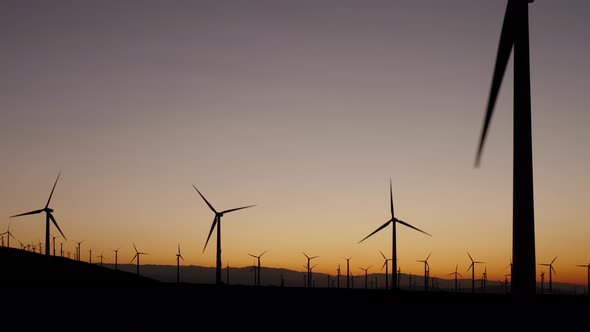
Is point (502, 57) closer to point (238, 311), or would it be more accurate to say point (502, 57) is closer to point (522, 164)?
point (522, 164)

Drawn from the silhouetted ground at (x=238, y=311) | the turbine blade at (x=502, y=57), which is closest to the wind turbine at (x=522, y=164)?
the turbine blade at (x=502, y=57)

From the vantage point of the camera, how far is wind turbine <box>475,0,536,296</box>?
26.7m

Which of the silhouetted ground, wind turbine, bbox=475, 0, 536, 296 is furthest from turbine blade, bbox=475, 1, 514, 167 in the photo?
the silhouetted ground

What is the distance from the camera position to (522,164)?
28.0m

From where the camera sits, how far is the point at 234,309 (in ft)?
306

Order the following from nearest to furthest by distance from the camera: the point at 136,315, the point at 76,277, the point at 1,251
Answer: the point at 136,315 → the point at 76,277 → the point at 1,251

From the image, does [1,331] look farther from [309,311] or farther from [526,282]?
[526,282]

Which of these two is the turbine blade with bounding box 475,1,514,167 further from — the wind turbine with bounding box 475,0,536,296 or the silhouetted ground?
the silhouetted ground

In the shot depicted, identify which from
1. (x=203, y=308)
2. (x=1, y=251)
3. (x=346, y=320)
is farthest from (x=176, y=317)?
(x=1, y=251)

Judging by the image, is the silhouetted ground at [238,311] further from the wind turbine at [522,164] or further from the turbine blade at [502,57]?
the wind turbine at [522,164]

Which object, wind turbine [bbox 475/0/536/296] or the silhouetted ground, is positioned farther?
the silhouetted ground

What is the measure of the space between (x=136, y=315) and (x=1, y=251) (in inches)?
3883

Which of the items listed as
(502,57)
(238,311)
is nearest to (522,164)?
(502,57)

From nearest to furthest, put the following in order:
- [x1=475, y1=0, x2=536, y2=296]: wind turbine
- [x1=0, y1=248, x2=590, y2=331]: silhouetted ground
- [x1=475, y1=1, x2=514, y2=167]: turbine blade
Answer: [x1=475, y1=0, x2=536, y2=296]: wind turbine < [x1=475, y1=1, x2=514, y2=167]: turbine blade < [x1=0, y1=248, x2=590, y2=331]: silhouetted ground
